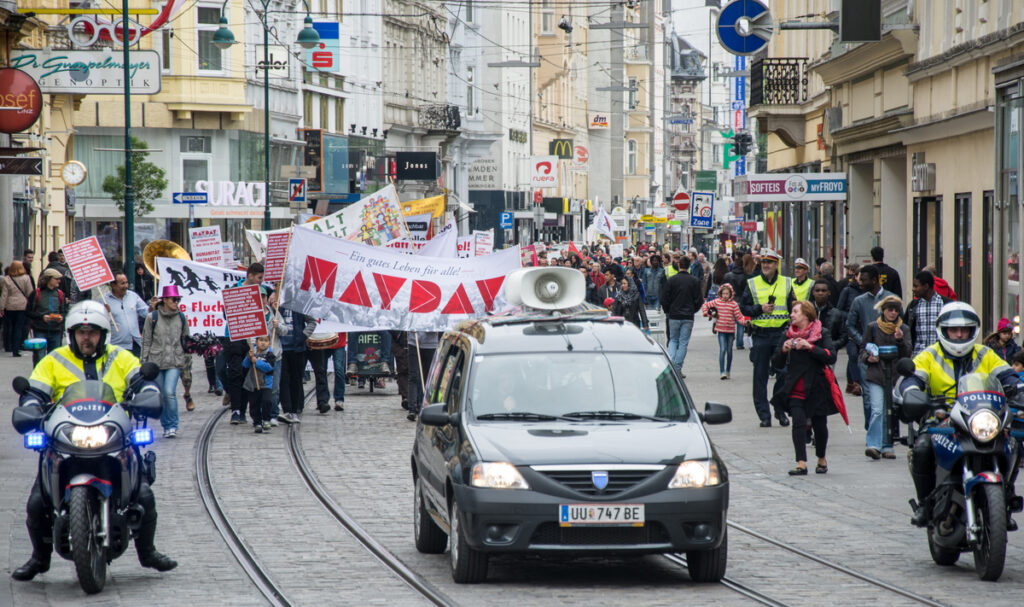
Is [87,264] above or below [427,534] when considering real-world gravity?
above

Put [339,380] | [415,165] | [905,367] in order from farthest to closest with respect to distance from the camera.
Result: [415,165] < [339,380] < [905,367]

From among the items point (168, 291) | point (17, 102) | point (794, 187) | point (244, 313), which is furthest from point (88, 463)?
point (794, 187)

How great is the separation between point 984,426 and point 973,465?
0.28 m

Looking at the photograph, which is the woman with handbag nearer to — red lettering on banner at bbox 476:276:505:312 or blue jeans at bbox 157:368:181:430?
red lettering on banner at bbox 476:276:505:312

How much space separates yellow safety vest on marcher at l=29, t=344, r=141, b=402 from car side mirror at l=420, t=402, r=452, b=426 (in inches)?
67.7

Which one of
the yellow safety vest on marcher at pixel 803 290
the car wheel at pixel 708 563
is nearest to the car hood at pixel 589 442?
the car wheel at pixel 708 563

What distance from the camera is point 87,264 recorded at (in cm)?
2066

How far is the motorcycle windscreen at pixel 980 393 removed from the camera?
954cm

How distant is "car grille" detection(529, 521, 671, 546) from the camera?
29.6 feet

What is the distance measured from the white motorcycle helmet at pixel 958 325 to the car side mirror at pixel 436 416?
122 inches

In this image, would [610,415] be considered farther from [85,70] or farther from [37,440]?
[85,70]

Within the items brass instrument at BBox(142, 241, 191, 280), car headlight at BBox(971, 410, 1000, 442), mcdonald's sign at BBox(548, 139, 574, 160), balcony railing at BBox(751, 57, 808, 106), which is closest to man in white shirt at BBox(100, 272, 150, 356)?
brass instrument at BBox(142, 241, 191, 280)

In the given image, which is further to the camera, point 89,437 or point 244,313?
point 244,313

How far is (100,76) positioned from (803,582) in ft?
80.4
